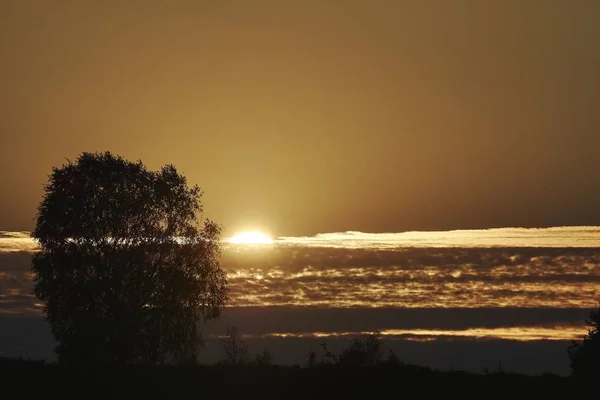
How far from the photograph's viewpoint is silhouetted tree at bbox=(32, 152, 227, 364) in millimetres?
71562

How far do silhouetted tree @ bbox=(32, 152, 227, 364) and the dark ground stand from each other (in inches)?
1263

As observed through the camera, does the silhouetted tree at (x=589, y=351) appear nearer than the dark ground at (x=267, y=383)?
No

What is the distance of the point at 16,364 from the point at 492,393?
19428 millimetres

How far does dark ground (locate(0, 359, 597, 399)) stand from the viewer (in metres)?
35.6

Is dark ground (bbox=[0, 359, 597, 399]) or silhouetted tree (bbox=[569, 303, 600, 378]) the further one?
silhouetted tree (bbox=[569, 303, 600, 378])

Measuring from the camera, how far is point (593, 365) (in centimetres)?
6838

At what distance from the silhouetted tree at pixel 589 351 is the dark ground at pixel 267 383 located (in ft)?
110

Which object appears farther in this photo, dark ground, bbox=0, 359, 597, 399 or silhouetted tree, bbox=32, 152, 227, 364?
silhouetted tree, bbox=32, 152, 227, 364

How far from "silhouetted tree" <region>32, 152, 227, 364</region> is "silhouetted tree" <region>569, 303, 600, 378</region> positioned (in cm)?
2771

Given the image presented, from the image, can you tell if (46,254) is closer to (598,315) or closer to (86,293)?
(86,293)

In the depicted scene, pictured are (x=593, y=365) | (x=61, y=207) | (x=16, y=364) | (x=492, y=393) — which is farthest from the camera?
(x=61, y=207)

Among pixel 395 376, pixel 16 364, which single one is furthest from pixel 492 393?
pixel 16 364

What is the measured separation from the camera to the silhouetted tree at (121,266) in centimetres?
7156

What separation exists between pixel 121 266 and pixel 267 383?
38.1 meters
